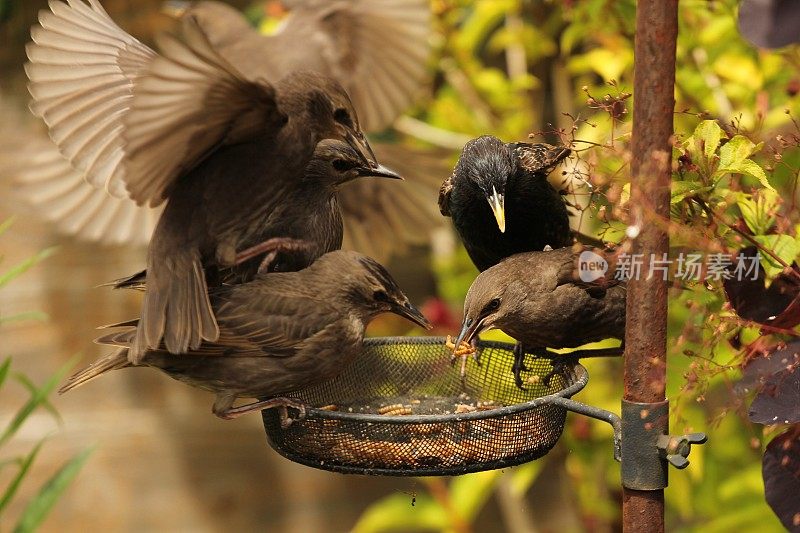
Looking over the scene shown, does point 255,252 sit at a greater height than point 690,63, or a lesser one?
lesser

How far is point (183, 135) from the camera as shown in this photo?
6.97 ft

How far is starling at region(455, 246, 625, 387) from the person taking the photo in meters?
2.37

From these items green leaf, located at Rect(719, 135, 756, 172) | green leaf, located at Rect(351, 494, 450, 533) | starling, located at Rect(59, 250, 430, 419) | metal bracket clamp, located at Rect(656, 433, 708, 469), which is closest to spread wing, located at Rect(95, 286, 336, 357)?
starling, located at Rect(59, 250, 430, 419)

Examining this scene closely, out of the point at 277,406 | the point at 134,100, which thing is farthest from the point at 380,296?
the point at 134,100

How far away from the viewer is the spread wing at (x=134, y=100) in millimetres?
2006

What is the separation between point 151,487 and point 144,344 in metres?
2.82

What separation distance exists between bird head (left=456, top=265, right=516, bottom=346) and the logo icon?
21cm

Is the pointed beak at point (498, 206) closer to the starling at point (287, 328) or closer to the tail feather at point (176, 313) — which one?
the starling at point (287, 328)

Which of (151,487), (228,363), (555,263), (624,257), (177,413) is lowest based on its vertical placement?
(151,487)

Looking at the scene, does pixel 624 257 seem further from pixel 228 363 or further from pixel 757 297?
pixel 228 363

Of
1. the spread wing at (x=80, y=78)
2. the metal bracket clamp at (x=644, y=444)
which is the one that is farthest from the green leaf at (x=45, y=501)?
the metal bracket clamp at (x=644, y=444)

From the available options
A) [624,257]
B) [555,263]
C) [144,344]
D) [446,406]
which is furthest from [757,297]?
[144,344]

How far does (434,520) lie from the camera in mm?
4152

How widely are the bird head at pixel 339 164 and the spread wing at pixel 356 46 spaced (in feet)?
3.59
